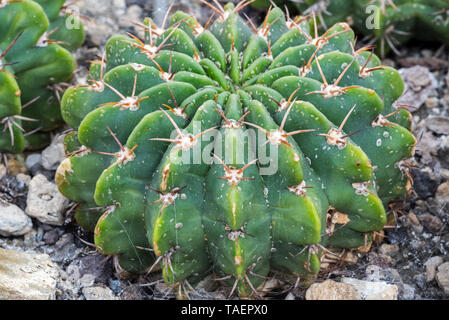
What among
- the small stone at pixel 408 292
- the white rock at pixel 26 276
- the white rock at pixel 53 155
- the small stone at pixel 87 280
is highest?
the white rock at pixel 53 155

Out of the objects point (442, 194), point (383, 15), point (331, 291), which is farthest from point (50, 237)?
point (383, 15)

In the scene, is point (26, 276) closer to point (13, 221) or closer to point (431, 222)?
point (13, 221)

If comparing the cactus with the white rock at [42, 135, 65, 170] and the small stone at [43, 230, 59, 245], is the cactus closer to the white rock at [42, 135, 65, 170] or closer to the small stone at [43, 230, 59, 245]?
the white rock at [42, 135, 65, 170]

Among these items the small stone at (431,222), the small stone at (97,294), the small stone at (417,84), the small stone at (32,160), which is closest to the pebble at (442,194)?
the small stone at (431,222)

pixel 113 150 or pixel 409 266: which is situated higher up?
pixel 113 150

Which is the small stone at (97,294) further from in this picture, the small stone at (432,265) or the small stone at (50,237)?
the small stone at (432,265)
